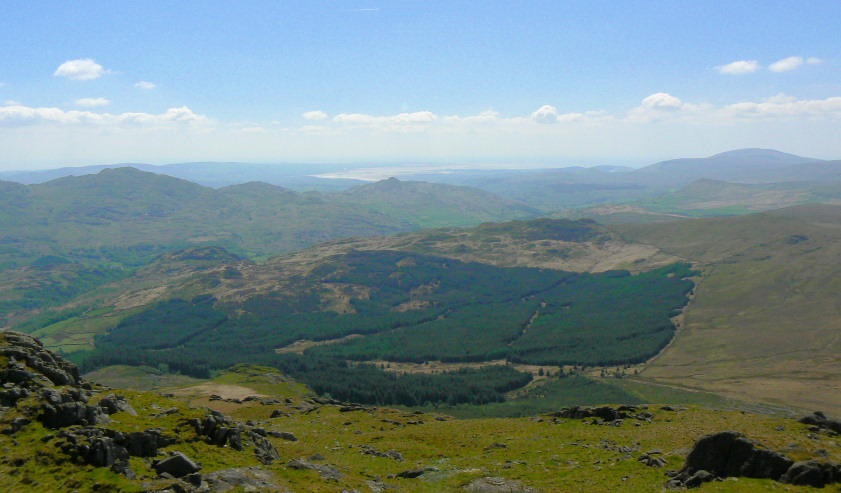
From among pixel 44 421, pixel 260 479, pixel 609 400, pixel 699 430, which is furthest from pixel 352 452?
pixel 609 400

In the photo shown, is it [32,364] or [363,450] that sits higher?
[32,364]

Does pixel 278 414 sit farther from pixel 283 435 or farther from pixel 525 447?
pixel 525 447

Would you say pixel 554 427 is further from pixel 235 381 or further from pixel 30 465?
pixel 235 381

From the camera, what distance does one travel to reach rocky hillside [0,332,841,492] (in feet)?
153

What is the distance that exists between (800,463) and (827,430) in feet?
107

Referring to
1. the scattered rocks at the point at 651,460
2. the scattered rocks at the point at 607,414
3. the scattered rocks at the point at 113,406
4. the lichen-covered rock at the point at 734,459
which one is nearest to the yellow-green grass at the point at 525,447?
the scattered rocks at the point at 651,460

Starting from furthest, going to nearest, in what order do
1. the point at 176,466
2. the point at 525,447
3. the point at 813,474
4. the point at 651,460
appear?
the point at 525,447
the point at 651,460
the point at 176,466
the point at 813,474

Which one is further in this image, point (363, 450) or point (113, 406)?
point (363, 450)

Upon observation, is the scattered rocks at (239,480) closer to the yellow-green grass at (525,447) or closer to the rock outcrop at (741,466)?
the yellow-green grass at (525,447)

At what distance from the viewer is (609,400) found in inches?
7544

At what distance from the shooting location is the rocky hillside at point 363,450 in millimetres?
46531

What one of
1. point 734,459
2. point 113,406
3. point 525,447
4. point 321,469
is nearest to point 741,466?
point 734,459

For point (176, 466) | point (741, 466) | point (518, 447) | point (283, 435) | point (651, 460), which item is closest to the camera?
point (176, 466)

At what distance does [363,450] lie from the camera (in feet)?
252
